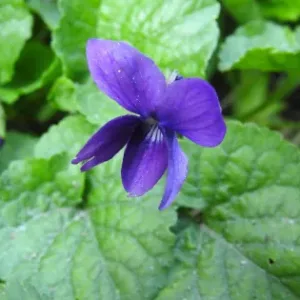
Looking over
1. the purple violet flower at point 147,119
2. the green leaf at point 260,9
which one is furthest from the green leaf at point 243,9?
the purple violet flower at point 147,119

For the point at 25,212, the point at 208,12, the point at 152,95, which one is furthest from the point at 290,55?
the point at 25,212

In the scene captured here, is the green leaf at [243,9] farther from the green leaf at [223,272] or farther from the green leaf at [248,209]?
the green leaf at [223,272]

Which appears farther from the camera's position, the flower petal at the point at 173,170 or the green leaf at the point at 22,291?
the green leaf at the point at 22,291

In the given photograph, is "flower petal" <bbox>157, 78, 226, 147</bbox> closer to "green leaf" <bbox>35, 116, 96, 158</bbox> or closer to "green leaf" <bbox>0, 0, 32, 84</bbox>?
"green leaf" <bbox>35, 116, 96, 158</bbox>

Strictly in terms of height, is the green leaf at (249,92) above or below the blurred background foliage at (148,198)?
below

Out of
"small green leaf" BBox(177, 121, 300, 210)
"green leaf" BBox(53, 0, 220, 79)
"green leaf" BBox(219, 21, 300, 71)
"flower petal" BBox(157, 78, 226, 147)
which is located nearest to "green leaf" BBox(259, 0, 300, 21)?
"green leaf" BBox(219, 21, 300, 71)

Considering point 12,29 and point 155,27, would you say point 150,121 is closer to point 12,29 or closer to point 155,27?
point 155,27

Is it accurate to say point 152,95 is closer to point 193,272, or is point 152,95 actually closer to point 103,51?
point 103,51
